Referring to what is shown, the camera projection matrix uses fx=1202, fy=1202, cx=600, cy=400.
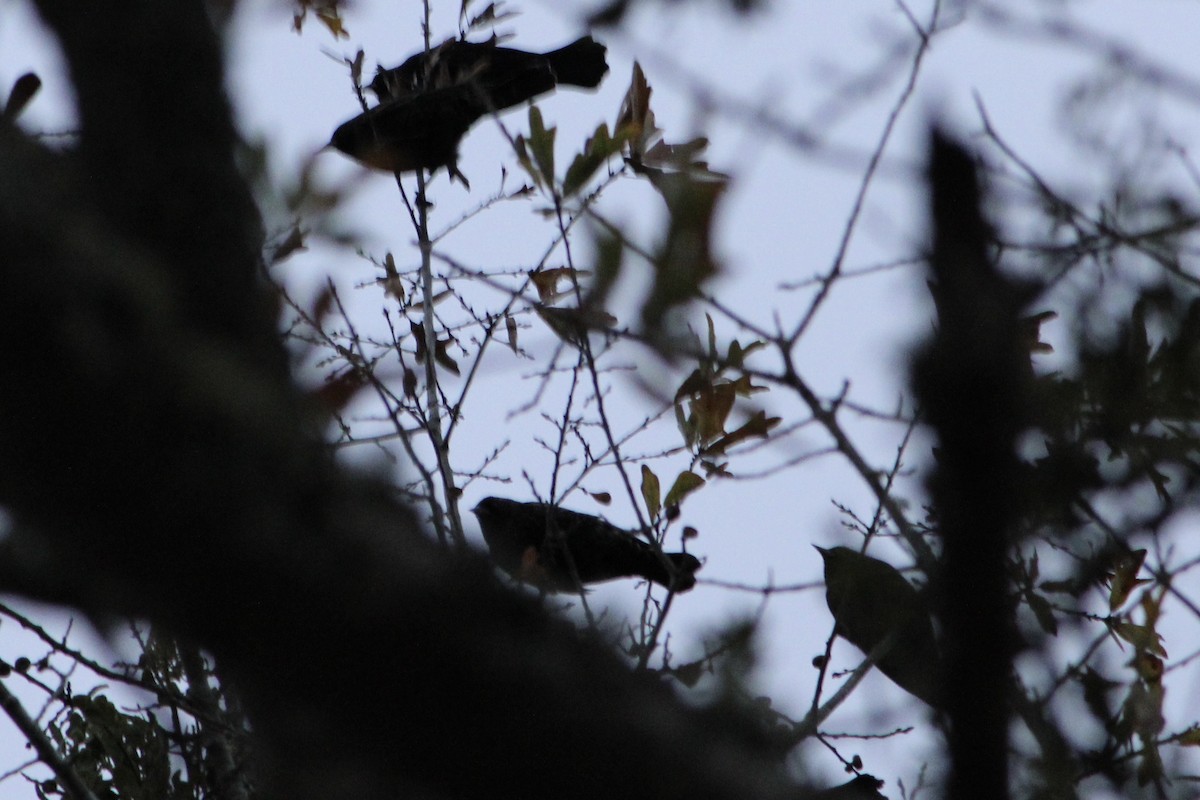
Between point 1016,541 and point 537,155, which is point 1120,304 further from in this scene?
point 1016,541

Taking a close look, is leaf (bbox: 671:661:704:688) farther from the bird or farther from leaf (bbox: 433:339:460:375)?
the bird

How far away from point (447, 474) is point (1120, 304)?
137cm

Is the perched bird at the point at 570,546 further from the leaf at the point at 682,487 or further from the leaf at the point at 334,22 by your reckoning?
the leaf at the point at 334,22

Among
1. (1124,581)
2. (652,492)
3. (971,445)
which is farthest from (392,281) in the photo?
(971,445)

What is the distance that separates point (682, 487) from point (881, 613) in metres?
0.98

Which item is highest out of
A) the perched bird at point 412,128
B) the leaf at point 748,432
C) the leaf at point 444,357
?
the perched bird at point 412,128

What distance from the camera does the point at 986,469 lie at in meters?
0.43

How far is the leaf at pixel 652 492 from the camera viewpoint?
7.65 ft

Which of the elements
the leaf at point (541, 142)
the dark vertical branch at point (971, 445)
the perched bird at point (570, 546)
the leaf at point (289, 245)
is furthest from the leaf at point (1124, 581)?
the dark vertical branch at point (971, 445)

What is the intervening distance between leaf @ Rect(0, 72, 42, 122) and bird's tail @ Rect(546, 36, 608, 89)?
1.60 m

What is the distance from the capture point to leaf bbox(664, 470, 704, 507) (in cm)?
229

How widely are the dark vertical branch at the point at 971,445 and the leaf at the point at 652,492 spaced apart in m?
1.87

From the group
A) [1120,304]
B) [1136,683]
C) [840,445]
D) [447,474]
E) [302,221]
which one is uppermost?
[447,474]

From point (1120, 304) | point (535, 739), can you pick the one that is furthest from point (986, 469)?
point (1120, 304)
